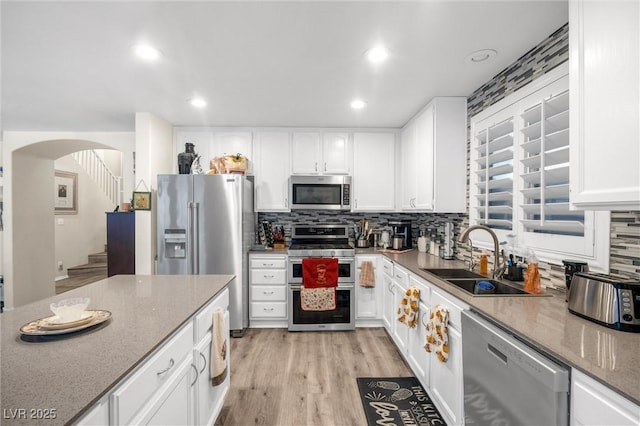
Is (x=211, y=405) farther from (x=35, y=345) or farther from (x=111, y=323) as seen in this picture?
(x=35, y=345)

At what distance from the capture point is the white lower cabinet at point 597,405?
0.77 m

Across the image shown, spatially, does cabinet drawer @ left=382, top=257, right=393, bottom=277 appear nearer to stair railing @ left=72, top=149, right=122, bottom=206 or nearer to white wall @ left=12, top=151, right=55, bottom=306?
white wall @ left=12, top=151, right=55, bottom=306

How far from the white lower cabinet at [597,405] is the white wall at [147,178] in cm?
346

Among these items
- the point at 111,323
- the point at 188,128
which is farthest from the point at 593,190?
the point at 188,128

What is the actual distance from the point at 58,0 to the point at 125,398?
1891 millimetres

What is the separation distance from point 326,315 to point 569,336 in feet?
7.97

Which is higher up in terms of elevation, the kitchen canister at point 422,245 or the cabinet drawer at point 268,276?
the kitchen canister at point 422,245

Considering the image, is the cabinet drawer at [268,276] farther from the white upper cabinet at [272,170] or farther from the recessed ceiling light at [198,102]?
the recessed ceiling light at [198,102]

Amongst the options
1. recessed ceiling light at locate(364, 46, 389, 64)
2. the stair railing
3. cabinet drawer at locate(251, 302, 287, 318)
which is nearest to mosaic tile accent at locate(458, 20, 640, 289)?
recessed ceiling light at locate(364, 46, 389, 64)

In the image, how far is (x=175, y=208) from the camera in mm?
3064

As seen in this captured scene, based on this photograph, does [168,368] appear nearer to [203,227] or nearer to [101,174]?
[203,227]

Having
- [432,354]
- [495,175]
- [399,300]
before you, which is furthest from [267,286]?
[495,175]

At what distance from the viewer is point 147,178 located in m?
3.14

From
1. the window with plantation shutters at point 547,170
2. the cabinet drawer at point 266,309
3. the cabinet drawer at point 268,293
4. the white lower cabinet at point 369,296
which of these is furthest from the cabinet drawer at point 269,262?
the window with plantation shutters at point 547,170
